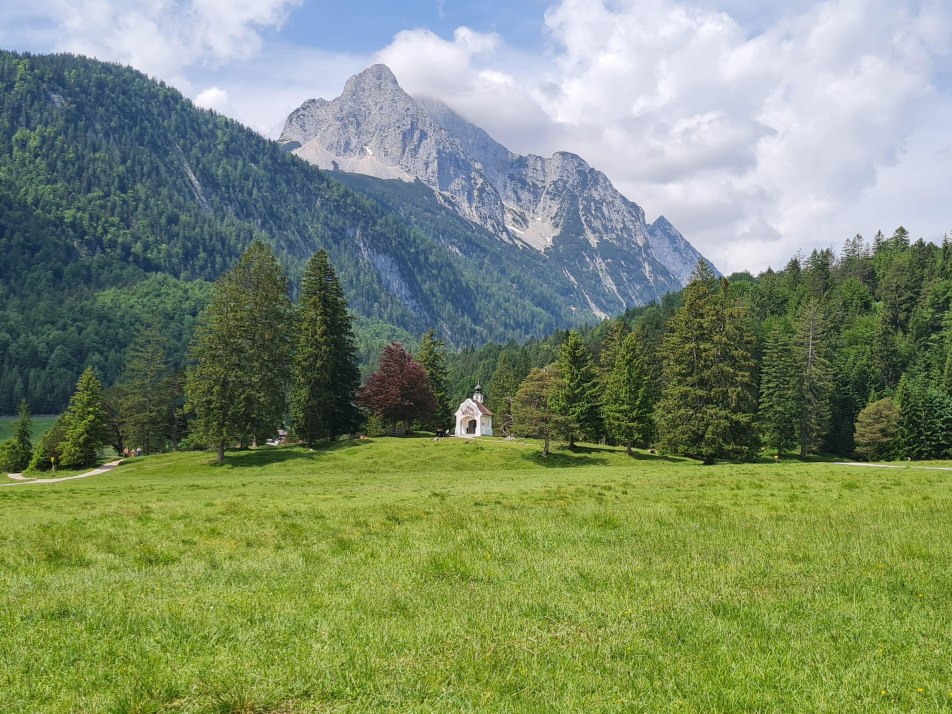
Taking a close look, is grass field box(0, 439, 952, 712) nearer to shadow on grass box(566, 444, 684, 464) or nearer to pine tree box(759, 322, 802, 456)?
shadow on grass box(566, 444, 684, 464)

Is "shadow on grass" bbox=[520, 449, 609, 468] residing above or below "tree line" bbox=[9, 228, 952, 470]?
below

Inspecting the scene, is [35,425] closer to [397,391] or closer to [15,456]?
[15,456]

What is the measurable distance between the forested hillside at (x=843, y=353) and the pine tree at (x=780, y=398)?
0.15 meters

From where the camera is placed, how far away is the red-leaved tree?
7381 cm

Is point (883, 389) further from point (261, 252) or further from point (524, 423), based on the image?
point (261, 252)

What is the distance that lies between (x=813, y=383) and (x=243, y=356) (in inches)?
2987

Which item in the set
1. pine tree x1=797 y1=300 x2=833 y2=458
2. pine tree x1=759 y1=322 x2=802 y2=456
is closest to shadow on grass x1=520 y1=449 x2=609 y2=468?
pine tree x1=759 y1=322 x2=802 y2=456

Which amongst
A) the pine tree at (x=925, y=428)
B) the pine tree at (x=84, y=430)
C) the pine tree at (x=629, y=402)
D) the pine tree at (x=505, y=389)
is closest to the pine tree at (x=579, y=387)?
the pine tree at (x=629, y=402)

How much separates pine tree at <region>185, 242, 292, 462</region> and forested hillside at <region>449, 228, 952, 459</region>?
3911 cm

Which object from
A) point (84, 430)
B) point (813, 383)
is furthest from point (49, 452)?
point (813, 383)

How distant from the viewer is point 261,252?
60.6 metres

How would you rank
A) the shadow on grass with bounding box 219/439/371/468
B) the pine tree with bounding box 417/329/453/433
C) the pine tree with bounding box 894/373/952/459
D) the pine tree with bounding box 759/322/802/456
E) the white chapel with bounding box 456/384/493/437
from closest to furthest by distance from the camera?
the shadow on grass with bounding box 219/439/371/468 < the pine tree with bounding box 894/373/952/459 < the pine tree with bounding box 759/322/802/456 < the pine tree with bounding box 417/329/453/433 < the white chapel with bounding box 456/384/493/437

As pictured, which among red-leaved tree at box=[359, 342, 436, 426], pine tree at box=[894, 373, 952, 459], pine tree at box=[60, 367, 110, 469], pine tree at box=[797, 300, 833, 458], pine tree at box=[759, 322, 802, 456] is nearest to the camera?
pine tree at box=[60, 367, 110, 469]

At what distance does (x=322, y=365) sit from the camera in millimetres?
64438
